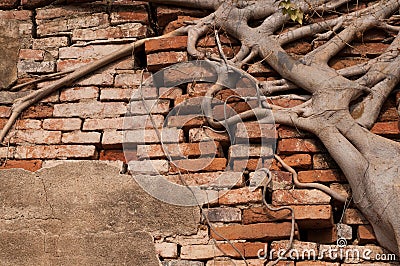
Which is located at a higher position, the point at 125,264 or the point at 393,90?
the point at 393,90

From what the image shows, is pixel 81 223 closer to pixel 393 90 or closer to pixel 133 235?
pixel 133 235

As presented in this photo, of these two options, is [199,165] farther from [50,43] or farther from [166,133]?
[50,43]

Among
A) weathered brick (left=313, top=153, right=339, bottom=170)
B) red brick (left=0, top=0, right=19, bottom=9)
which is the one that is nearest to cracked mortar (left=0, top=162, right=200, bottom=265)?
weathered brick (left=313, top=153, right=339, bottom=170)

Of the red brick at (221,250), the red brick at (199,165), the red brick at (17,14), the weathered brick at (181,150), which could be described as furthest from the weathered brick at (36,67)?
the red brick at (221,250)

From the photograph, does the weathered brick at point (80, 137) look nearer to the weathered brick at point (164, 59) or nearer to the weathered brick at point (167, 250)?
the weathered brick at point (164, 59)

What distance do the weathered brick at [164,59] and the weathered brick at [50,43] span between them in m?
0.52

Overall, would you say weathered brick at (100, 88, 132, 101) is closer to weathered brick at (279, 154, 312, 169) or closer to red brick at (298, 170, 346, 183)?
weathered brick at (279, 154, 312, 169)

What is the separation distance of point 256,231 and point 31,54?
1672 millimetres

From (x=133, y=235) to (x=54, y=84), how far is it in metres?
1.04

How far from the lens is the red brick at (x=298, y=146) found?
420 centimetres

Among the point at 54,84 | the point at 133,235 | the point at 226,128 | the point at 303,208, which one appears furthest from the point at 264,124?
the point at 54,84

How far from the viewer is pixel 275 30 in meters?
4.58

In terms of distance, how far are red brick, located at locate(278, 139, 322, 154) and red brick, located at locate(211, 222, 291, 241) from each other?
16.4 inches

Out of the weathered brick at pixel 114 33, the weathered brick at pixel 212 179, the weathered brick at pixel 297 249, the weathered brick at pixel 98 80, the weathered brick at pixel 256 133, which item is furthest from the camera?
the weathered brick at pixel 114 33
